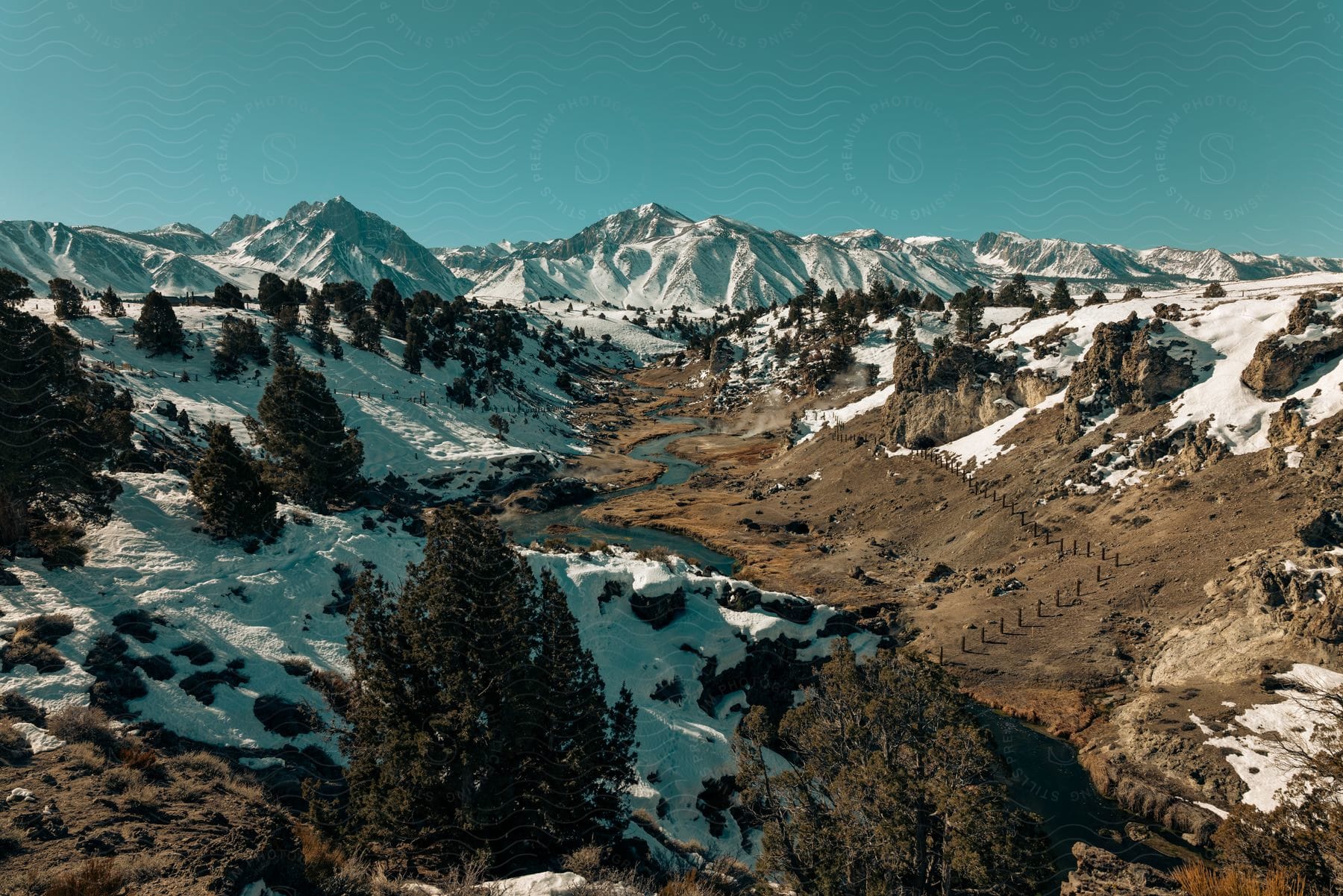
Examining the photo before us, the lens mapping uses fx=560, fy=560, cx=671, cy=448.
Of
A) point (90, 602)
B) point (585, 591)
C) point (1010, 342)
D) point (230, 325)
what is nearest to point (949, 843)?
point (585, 591)

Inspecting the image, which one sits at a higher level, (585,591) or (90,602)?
(585,591)

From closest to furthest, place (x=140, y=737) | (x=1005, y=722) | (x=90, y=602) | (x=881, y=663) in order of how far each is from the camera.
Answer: (x=140, y=737) < (x=881, y=663) < (x=90, y=602) < (x=1005, y=722)

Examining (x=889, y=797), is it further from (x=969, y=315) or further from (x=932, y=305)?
(x=932, y=305)

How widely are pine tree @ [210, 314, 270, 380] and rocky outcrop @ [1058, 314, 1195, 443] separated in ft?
370

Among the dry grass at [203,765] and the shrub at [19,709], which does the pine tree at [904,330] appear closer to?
the dry grass at [203,765]

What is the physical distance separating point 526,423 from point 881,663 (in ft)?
332

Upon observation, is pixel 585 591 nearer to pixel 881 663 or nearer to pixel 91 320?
pixel 881 663

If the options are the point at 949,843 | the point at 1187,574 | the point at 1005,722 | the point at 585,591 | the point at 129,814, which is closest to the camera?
the point at 129,814

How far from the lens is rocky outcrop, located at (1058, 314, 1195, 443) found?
184 ft

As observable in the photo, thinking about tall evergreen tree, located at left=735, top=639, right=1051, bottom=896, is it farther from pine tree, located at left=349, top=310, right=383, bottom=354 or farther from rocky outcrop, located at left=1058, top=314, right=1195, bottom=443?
pine tree, located at left=349, top=310, right=383, bottom=354

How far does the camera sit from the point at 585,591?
33438 mm

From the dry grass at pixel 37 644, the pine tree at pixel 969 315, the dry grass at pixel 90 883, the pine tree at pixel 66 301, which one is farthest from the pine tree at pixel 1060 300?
the pine tree at pixel 66 301

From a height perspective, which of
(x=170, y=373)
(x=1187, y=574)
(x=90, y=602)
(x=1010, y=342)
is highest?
(x=1010, y=342)

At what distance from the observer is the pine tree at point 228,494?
29219 millimetres
